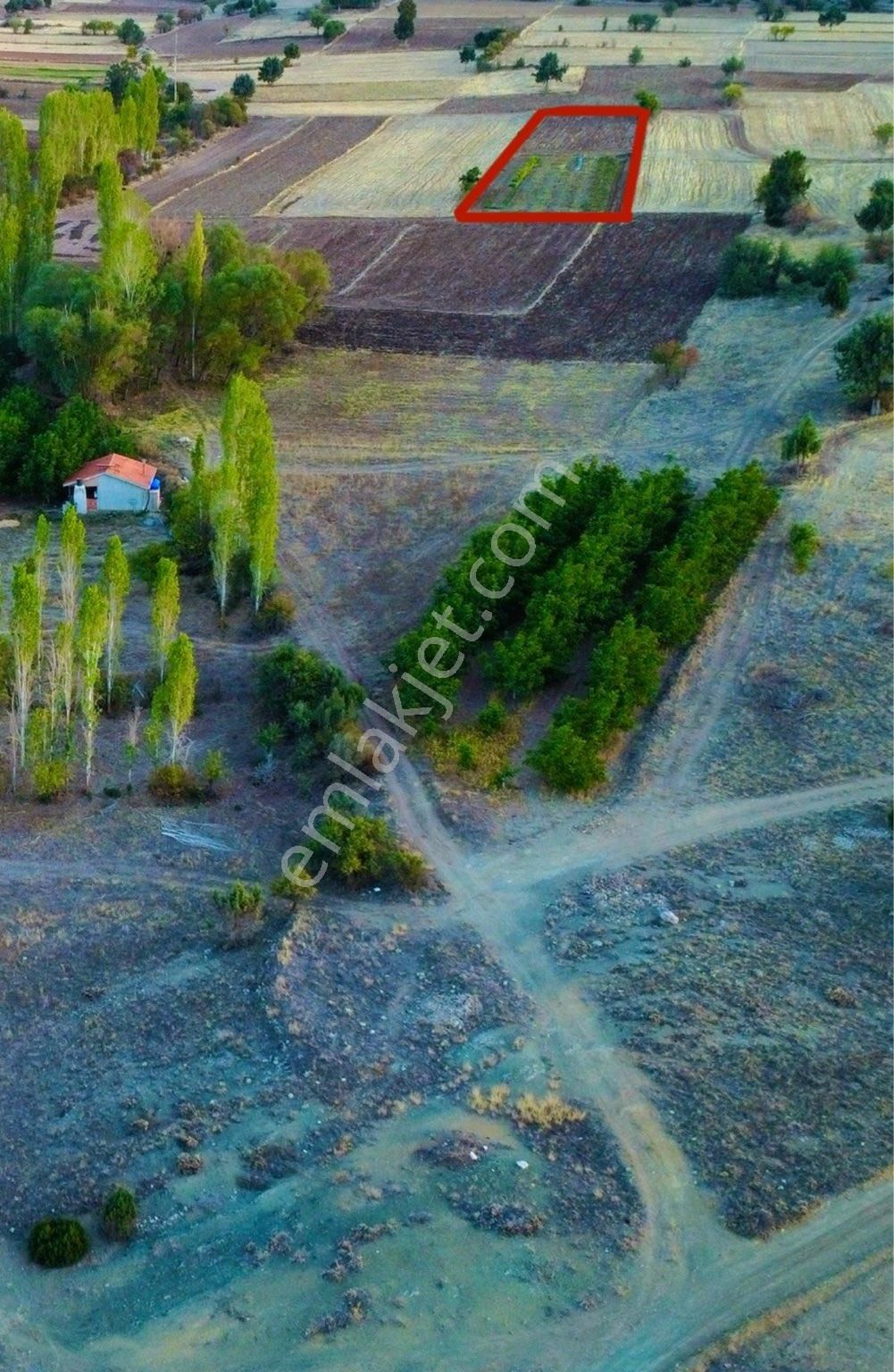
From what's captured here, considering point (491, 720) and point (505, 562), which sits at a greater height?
point (505, 562)

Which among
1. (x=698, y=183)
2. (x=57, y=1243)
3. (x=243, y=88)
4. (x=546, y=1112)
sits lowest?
(x=57, y=1243)

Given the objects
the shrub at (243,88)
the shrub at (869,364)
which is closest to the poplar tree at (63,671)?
the shrub at (869,364)

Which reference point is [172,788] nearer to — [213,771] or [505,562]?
[213,771]

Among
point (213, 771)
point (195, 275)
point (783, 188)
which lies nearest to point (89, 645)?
point (213, 771)

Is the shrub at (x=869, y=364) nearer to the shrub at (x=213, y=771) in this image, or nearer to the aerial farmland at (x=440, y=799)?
the aerial farmland at (x=440, y=799)

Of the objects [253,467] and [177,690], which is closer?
[177,690]

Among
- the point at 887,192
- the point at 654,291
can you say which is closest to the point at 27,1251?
the point at 654,291

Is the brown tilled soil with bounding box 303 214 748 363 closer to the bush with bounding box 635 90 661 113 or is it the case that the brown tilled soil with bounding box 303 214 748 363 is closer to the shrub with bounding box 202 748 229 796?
the bush with bounding box 635 90 661 113

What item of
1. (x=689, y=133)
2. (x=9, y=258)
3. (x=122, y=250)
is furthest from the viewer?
(x=689, y=133)
